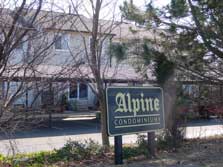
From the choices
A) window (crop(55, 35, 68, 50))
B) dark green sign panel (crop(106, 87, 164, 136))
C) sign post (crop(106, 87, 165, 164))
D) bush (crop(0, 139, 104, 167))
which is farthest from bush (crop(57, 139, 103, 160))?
window (crop(55, 35, 68, 50))

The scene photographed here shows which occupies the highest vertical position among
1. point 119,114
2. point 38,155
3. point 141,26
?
point 141,26

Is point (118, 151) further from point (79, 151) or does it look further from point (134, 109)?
point (79, 151)

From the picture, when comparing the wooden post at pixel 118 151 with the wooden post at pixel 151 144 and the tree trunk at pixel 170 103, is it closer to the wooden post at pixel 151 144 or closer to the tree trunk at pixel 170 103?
the wooden post at pixel 151 144

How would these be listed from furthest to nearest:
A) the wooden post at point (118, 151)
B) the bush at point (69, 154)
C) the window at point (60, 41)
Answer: the bush at point (69, 154), the wooden post at point (118, 151), the window at point (60, 41)

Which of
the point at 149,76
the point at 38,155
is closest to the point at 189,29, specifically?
the point at 149,76

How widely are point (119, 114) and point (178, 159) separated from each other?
1.84 m

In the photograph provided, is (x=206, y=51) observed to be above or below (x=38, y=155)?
above

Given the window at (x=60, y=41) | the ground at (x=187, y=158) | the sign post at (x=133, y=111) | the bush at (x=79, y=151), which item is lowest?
the ground at (x=187, y=158)

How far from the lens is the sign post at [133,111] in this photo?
903 cm

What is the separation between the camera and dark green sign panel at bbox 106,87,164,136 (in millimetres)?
9031

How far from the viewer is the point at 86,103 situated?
1526 inches

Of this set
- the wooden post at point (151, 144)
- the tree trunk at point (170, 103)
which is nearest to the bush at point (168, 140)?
the tree trunk at point (170, 103)

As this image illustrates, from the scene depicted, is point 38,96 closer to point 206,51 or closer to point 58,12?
point 58,12

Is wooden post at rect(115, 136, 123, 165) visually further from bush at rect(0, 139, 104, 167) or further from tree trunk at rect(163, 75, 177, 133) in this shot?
tree trunk at rect(163, 75, 177, 133)
